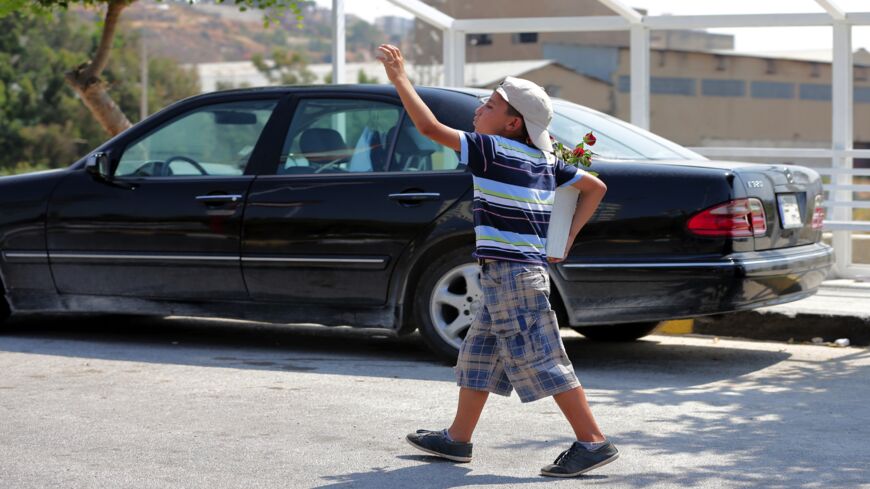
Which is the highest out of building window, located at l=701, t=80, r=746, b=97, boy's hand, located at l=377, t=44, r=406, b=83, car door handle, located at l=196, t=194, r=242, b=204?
building window, located at l=701, t=80, r=746, b=97

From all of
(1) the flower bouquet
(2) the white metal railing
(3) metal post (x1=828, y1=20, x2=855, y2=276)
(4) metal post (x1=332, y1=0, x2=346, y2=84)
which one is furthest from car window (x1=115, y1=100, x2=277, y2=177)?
(3) metal post (x1=828, y1=20, x2=855, y2=276)

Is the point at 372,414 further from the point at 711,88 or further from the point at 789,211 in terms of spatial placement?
the point at 711,88

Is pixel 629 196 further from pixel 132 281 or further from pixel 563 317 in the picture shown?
pixel 132 281

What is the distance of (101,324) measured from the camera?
9.22 meters

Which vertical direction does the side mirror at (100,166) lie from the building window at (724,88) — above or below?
below

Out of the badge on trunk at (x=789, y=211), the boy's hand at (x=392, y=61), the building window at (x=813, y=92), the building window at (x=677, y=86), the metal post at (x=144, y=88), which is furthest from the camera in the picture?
the metal post at (x=144, y=88)

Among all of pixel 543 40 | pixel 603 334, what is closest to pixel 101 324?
pixel 603 334

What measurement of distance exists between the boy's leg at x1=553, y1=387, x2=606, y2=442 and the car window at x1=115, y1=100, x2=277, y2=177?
349 centimetres

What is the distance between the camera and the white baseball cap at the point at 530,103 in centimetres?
486

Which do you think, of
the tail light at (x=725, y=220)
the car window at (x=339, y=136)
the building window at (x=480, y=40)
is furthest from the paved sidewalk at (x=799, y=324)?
the building window at (x=480, y=40)

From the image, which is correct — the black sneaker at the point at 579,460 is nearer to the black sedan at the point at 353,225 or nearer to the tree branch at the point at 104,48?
the black sedan at the point at 353,225

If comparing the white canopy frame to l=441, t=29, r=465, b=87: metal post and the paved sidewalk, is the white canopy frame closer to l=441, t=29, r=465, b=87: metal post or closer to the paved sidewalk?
l=441, t=29, r=465, b=87: metal post

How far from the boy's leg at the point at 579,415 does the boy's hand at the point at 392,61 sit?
1.28m

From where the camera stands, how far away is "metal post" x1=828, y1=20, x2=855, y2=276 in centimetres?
1142
